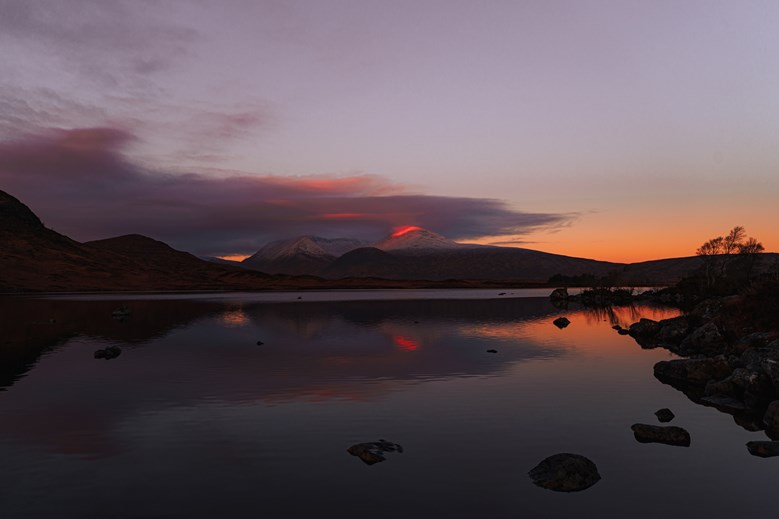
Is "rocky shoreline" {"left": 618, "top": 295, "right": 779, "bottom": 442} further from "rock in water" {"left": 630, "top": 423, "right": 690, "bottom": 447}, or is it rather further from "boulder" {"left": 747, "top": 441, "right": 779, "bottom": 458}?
"rock in water" {"left": 630, "top": 423, "right": 690, "bottom": 447}

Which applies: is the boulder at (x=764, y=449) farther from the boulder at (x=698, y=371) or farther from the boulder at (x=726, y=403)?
the boulder at (x=698, y=371)

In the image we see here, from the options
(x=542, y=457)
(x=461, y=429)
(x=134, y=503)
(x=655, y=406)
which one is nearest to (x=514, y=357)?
(x=655, y=406)

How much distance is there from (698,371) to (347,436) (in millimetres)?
20597

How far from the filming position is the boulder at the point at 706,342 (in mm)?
38625

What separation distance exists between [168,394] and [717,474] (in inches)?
862

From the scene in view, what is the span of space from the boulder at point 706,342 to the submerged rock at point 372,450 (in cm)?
3034

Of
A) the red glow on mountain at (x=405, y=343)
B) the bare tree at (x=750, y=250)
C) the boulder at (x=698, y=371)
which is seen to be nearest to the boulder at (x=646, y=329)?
the boulder at (x=698, y=371)

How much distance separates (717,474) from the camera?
50.7 ft

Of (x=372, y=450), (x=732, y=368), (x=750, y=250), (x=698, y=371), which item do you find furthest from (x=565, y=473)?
(x=750, y=250)

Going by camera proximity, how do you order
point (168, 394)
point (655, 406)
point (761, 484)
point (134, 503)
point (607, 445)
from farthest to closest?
point (168, 394) → point (655, 406) → point (607, 445) → point (761, 484) → point (134, 503)

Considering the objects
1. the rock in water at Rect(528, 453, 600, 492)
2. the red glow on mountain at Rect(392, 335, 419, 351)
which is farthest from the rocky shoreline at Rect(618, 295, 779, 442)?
the red glow on mountain at Rect(392, 335, 419, 351)

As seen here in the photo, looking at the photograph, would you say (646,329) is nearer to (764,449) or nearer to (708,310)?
(708,310)

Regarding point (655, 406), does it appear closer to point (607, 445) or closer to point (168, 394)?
point (607, 445)

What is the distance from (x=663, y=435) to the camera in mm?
18328
